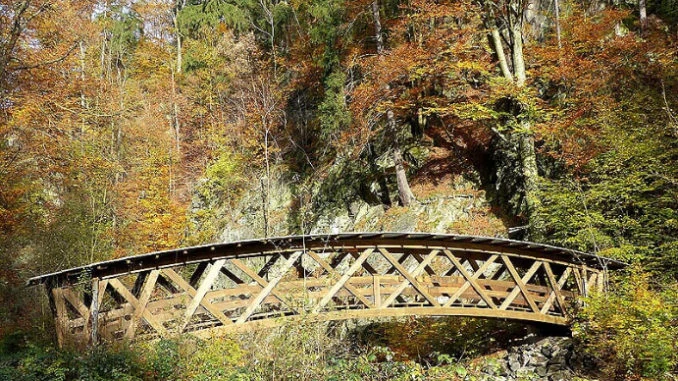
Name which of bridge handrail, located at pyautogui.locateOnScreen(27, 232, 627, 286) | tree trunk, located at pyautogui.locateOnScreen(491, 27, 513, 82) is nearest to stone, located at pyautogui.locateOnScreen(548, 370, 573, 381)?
bridge handrail, located at pyautogui.locateOnScreen(27, 232, 627, 286)

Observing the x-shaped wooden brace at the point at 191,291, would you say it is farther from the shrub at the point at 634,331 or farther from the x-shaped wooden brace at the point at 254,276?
the shrub at the point at 634,331

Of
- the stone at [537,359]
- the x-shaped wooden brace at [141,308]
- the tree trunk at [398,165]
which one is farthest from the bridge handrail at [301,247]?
the tree trunk at [398,165]

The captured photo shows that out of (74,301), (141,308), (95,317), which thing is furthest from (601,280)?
(74,301)

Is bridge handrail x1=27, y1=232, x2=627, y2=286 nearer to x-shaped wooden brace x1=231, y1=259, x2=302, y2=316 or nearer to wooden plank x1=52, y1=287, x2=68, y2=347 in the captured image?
wooden plank x1=52, y1=287, x2=68, y2=347

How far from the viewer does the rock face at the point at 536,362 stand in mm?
10000

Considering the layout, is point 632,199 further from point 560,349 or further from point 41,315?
point 41,315

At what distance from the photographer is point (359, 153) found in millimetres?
18500

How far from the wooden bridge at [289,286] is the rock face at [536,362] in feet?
2.30

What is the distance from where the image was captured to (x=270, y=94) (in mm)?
23516

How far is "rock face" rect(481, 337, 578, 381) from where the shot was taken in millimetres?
10000

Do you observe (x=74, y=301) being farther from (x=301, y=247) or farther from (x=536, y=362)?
(x=536, y=362)

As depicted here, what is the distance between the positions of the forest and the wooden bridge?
0.76 metres

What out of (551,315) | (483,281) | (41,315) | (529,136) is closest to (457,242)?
(483,281)

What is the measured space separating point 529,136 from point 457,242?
18.0ft
